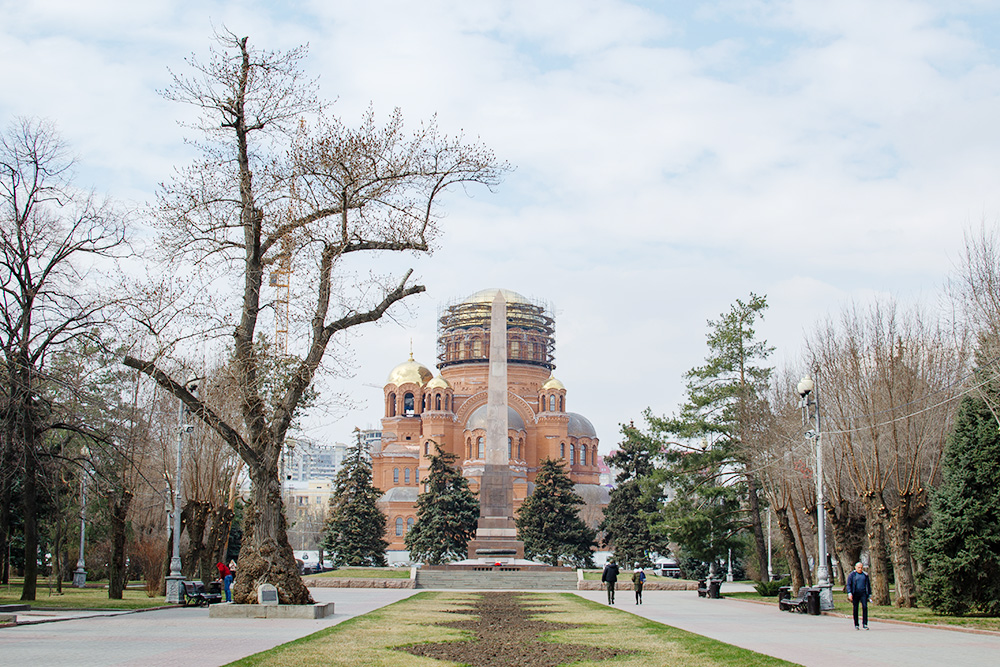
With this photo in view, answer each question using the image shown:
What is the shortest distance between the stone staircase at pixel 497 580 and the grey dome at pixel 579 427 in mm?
39596

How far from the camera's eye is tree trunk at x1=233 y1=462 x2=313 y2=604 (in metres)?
18.5

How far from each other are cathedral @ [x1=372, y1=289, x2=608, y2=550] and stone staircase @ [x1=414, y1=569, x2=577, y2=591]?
3125cm

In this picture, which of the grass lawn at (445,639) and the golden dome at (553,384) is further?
the golden dome at (553,384)

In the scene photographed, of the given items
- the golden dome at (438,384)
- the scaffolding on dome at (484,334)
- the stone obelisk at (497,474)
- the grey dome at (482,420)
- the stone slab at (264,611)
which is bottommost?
the stone slab at (264,611)

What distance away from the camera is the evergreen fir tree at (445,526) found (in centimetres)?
5191

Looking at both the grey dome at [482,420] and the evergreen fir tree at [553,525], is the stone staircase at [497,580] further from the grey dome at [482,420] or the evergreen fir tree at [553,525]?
the grey dome at [482,420]

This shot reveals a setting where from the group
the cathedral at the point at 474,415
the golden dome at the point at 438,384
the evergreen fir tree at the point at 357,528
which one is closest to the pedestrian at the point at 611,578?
the evergreen fir tree at the point at 357,528

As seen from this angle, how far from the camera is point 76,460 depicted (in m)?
21.8

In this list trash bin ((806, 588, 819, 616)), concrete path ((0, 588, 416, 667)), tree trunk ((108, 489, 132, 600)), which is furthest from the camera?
tree trunk ((108, 489, 132, 600))

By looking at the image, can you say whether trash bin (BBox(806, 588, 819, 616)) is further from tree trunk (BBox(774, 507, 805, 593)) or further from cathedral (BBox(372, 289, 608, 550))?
cathedral (BBox(372, 289, 608, 550))

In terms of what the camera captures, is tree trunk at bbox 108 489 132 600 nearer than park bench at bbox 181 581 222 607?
No

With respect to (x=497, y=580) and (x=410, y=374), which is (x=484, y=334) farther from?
(x=497, y=580)

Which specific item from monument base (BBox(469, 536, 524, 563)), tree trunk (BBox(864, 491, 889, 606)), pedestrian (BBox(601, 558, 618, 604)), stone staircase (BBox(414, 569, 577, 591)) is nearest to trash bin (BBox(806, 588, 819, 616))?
tree trunk (BBox(864, 491, 889, 606))

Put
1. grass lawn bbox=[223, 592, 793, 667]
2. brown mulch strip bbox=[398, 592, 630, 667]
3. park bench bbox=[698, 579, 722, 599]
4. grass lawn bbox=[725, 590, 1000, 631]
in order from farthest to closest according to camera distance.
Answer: park bench bbox=[698, 579, 722, 599] → grass lawn bbox=[725, 590, 1000, 631] → brown mulch strip bbox=[398, 592, 630, 667] → grass lawn bbox=[223, 592, 793, 667]
